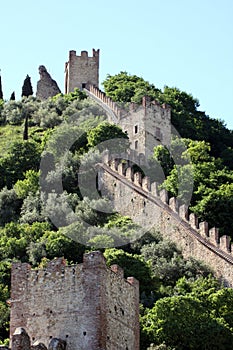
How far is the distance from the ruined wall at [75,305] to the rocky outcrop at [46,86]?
70570mm

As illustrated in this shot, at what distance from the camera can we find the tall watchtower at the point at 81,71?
349 feet

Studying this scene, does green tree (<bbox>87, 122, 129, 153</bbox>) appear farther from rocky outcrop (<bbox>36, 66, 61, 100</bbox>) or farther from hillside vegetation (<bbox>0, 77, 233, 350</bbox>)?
rocky outcrop (<bbox>36, 66, 61, 100</bbox>)

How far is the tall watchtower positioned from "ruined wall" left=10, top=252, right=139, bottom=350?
223 ft

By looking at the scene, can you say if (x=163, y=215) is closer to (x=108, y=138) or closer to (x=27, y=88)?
(x=108, y=138)

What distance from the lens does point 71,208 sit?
2840 inches

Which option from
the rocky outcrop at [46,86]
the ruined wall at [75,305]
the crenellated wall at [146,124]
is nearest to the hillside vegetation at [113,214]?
the crenellated wall at [146,124]

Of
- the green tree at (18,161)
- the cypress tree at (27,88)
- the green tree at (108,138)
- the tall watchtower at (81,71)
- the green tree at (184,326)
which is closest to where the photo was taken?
the green tree at (184,326)

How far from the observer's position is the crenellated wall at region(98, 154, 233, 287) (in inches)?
2532

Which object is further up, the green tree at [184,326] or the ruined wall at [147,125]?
the ruined wall at [147,125]

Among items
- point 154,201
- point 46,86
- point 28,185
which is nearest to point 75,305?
point 154,201

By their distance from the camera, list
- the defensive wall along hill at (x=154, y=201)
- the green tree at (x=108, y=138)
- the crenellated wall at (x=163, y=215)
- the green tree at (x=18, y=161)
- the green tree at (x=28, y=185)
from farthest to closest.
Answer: the green tree at (x=18, y=161)
the green tree at (x=108, y=138)
the green tree at (x=28, y=185)
the defensive wall along hill at (x=154, y=201)
the crenellated wall at (x=163, y=215)

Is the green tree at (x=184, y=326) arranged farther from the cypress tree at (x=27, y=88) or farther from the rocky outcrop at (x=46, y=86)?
the cypress tree at (x=27, y=88)

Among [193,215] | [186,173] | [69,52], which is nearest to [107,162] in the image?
[186,173]

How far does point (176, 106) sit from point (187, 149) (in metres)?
14.5
